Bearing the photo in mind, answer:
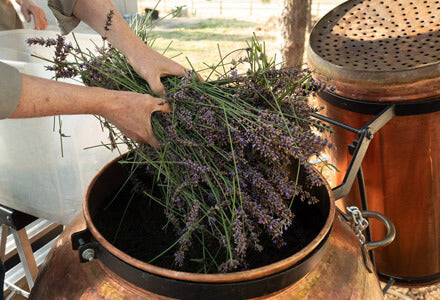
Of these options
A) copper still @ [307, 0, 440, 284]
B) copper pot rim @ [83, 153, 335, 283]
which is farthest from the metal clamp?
copper still @ [307, 0, 440, 284]

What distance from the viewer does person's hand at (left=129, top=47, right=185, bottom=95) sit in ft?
4.11

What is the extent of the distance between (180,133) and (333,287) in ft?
1.83

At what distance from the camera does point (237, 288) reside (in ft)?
2.86

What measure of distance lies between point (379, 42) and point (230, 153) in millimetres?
1111

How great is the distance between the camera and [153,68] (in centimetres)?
127

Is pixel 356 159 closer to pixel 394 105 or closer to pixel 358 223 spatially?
pixel 358 223

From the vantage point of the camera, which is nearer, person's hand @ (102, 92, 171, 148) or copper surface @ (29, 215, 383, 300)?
copper surface @ (29, 215, 383, 300)

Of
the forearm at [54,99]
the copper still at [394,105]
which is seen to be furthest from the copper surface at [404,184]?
the forearm at [54,99]

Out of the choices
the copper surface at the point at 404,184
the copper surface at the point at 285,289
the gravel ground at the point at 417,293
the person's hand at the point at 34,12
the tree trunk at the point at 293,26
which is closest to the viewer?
the copper surface at the point at 285,289

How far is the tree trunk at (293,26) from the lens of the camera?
12.8 ft

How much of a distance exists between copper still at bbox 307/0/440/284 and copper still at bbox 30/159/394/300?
23.2 inches

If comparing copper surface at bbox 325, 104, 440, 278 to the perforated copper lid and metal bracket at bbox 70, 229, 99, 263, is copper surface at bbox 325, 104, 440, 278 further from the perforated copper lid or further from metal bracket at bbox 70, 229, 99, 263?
metal bracket at bbox 70, 229, 99, 263

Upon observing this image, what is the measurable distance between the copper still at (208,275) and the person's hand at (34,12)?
67.1 inches

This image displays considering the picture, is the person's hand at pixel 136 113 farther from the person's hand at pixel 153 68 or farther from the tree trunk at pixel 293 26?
the tree trunk at pixel 293 26
